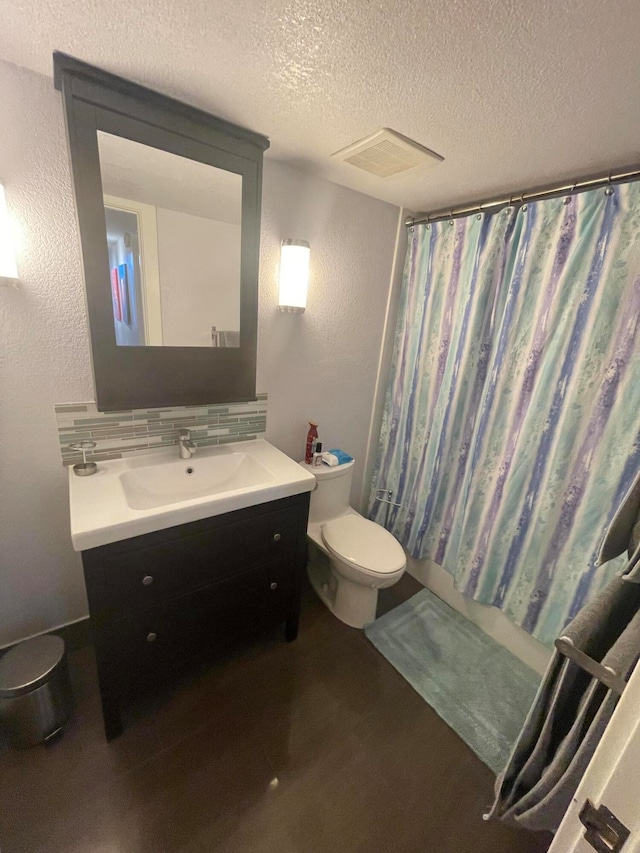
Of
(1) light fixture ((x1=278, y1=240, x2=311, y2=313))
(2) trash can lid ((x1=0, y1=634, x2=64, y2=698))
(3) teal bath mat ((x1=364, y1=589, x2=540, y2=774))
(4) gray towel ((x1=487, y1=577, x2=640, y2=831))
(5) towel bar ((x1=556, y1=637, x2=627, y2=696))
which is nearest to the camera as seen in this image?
(5) towel bar ((x1=556, y1=637, x2=627, y2=696))

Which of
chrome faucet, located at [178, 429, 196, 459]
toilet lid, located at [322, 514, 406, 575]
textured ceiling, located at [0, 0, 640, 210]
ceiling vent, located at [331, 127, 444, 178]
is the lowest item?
toilet lid, located at [322, 514, 406, 575]

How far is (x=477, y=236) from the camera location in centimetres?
166

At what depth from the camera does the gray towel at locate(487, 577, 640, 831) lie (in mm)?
705

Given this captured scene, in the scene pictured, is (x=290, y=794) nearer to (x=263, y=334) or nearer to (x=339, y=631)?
(x=339, y=631)

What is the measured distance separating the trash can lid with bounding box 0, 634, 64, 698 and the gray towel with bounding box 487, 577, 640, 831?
4.74 ft

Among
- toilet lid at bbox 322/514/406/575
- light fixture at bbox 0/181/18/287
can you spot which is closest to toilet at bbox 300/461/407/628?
toilet lid at bbox 322/514/406/575

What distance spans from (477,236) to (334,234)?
666 mm

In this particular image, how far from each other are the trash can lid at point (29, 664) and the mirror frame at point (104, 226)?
89cm

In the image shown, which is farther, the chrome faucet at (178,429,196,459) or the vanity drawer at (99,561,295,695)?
the chrome faucet at (178,429,196,459)

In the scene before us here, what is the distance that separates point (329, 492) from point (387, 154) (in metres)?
1.50

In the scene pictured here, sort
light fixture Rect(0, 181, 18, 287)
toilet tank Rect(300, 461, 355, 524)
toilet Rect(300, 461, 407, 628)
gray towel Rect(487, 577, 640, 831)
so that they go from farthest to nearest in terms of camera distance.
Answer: toilet tank Rect(300, 461, 355, 524), toilet Rect(300, 461, 407, 628), light fixture Rect(0, 181, 18, 287), gray towel Rect(487, 577, 640, 831)

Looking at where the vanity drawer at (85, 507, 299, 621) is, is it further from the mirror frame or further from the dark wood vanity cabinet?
the mirror frame

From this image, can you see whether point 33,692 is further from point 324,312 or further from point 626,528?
point 324,312

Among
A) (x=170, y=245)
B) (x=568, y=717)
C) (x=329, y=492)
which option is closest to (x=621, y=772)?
(x=568, y=717)
